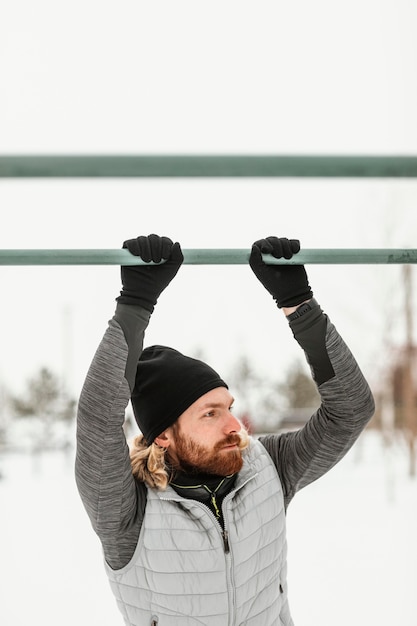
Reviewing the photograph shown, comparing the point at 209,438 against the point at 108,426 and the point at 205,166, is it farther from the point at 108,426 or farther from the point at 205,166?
the point at 205,166

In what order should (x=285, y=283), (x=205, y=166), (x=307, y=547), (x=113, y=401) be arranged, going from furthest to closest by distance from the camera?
1. (x=307, y=547)
2. (x=285, y=283)
3. (x=113, y=401)
4. (x=205, y=166)

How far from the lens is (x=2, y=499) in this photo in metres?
6.07

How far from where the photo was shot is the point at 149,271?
1.04 m

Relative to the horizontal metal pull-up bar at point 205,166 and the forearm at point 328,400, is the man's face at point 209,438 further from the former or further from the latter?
the horizontal metal pull-up bar at point 205,166

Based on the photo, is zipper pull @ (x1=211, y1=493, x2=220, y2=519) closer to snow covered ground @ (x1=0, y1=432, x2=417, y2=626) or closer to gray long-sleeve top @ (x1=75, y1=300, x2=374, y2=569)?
gray long-sleeve top @ (x1=75, y1=300, x2=374, y2=569)

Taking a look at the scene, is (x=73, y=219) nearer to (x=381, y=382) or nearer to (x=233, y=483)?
(x=381, y=382)

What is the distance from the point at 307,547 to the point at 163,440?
4405 millimetres

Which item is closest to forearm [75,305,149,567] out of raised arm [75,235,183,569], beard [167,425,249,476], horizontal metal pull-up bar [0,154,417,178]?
raised arm [75,235,183,569]

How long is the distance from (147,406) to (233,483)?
0.21m

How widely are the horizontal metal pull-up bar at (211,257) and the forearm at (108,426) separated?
20cm

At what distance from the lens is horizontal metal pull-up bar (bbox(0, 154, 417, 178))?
525 millimetres

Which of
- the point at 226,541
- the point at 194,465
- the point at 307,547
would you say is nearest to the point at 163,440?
the point at 194,465
